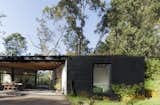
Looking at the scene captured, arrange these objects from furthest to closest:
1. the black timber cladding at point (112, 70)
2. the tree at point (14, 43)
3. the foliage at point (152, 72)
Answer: the tree at point (14, 43), the foliage at point (152, 72), the black timber cladding at point (112, 70)

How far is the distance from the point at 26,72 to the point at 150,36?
13.2 metres

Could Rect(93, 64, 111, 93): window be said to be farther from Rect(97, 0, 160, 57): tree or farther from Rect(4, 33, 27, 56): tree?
Rect(4, 33, 27, 56): tree

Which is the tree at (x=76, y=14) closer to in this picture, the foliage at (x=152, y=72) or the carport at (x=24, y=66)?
the carport at (x=24, y=66)

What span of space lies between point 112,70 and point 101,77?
738mm

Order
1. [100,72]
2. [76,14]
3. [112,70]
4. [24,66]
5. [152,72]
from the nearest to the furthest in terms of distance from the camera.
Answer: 1. [112,70]
2. [100,72]
3. [152,72]
4. [24,66]
5. [76,14]

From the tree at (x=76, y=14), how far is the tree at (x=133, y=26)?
1779 millimetres

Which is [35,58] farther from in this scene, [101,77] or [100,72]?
[101,77]

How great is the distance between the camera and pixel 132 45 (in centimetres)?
3450

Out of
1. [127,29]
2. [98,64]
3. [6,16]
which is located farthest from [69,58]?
[127,29]

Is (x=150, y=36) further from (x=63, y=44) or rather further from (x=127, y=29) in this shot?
(x=63, y=44)

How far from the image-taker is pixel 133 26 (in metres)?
35.4

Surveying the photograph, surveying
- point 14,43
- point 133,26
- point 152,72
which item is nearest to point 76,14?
point 133,26

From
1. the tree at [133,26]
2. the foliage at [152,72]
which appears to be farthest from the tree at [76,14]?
the foliage at [152,72]

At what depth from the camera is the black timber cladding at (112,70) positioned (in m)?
18.5
